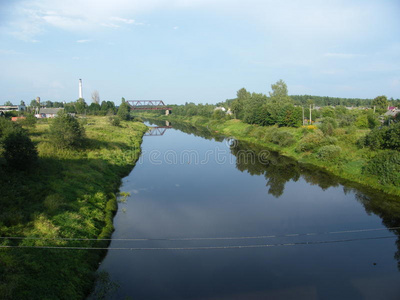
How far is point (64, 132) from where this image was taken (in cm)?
2322

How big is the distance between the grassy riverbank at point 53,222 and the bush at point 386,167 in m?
19.0

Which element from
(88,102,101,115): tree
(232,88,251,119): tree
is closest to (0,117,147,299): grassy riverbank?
(232,88,251,119): tree

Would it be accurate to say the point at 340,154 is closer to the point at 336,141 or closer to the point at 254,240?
the point at 336,141

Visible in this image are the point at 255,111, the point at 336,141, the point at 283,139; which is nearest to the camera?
the point at 336,141

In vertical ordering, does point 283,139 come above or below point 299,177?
above

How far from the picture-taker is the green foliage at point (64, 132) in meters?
23.0

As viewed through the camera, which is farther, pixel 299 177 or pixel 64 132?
pixel 299 177

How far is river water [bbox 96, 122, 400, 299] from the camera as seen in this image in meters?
10.3

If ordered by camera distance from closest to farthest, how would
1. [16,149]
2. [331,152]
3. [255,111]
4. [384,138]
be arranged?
1. [16,149]
2. [384,138]
3. [331,152]
4. [255,111]

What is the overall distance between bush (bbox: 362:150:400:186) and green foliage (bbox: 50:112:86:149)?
2423cm

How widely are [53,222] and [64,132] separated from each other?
13009 mm

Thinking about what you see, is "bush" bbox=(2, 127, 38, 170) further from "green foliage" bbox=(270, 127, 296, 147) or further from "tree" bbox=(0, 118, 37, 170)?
"green foliage" bbox=(270, 127, 296, 147)

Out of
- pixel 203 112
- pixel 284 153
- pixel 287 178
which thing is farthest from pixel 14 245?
pixel 203 112
